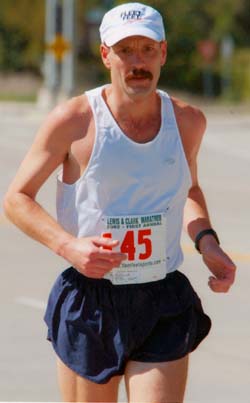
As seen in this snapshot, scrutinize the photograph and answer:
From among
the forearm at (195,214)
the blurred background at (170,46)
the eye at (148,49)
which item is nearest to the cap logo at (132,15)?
the eye at (148,49)

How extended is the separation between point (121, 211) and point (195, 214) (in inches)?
18.7

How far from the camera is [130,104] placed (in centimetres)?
476

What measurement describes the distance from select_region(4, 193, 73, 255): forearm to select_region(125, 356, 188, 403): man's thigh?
0.51 metres

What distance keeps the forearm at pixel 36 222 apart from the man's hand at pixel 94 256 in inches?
2.9

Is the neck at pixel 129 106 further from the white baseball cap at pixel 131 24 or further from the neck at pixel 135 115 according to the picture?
the white baseball cap at pixel 131 24

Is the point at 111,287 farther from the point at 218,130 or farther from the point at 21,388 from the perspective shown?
the point at 218,130

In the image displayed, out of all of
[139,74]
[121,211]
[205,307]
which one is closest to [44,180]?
[121,211]

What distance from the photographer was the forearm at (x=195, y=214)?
508cm

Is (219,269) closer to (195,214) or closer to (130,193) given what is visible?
(195,214)

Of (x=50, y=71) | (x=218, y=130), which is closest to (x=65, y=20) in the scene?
(x=50, y=71)

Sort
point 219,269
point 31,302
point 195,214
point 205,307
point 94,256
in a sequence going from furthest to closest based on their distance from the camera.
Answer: point 31,302 < point 205,307 < point 195,214 < point 219,269 < point 94,256

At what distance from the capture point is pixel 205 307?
1006cm

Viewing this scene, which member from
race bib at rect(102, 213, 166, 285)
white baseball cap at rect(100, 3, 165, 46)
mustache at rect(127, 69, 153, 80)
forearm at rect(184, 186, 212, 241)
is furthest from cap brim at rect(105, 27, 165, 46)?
forearm at rect(184, 186, 212, 241)

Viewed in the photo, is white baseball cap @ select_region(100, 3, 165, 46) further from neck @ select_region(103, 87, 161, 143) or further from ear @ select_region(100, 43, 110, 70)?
neck @ select_region(103, 87, 161, 143)
